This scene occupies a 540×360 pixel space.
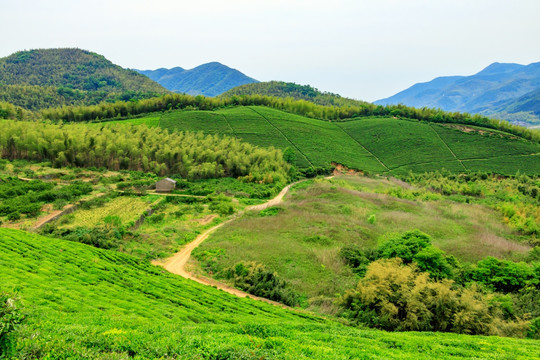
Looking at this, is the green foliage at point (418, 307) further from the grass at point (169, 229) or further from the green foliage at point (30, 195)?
the green foliage at point (30, 195)

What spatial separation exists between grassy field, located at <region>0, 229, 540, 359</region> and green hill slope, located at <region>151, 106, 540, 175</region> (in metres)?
54.8

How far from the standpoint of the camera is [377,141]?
285 ft

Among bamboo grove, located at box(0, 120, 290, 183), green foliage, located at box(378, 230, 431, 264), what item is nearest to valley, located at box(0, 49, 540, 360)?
green foliage, located at box(378, 230, 431, 264)

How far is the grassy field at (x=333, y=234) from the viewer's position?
79.0 ft

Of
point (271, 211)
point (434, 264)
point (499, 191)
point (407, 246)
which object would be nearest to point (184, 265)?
point (271, 211)

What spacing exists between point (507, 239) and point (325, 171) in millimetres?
40065

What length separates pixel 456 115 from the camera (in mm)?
93875

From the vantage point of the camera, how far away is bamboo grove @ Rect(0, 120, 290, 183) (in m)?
56.9

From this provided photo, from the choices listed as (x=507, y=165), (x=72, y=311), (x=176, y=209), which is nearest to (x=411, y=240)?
(x=72, y=311)

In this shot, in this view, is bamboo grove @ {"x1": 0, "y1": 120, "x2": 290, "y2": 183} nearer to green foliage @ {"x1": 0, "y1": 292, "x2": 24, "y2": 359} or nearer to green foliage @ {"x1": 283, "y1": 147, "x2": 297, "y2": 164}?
green foliage @ {"x1": 283, "y1": 147, "x2": 297, "y2": 164}

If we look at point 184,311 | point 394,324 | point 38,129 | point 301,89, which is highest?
point 301,89

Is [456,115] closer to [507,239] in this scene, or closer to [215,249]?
[507,239]

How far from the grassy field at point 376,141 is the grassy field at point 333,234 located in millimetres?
30300

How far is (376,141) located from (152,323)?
281ft
